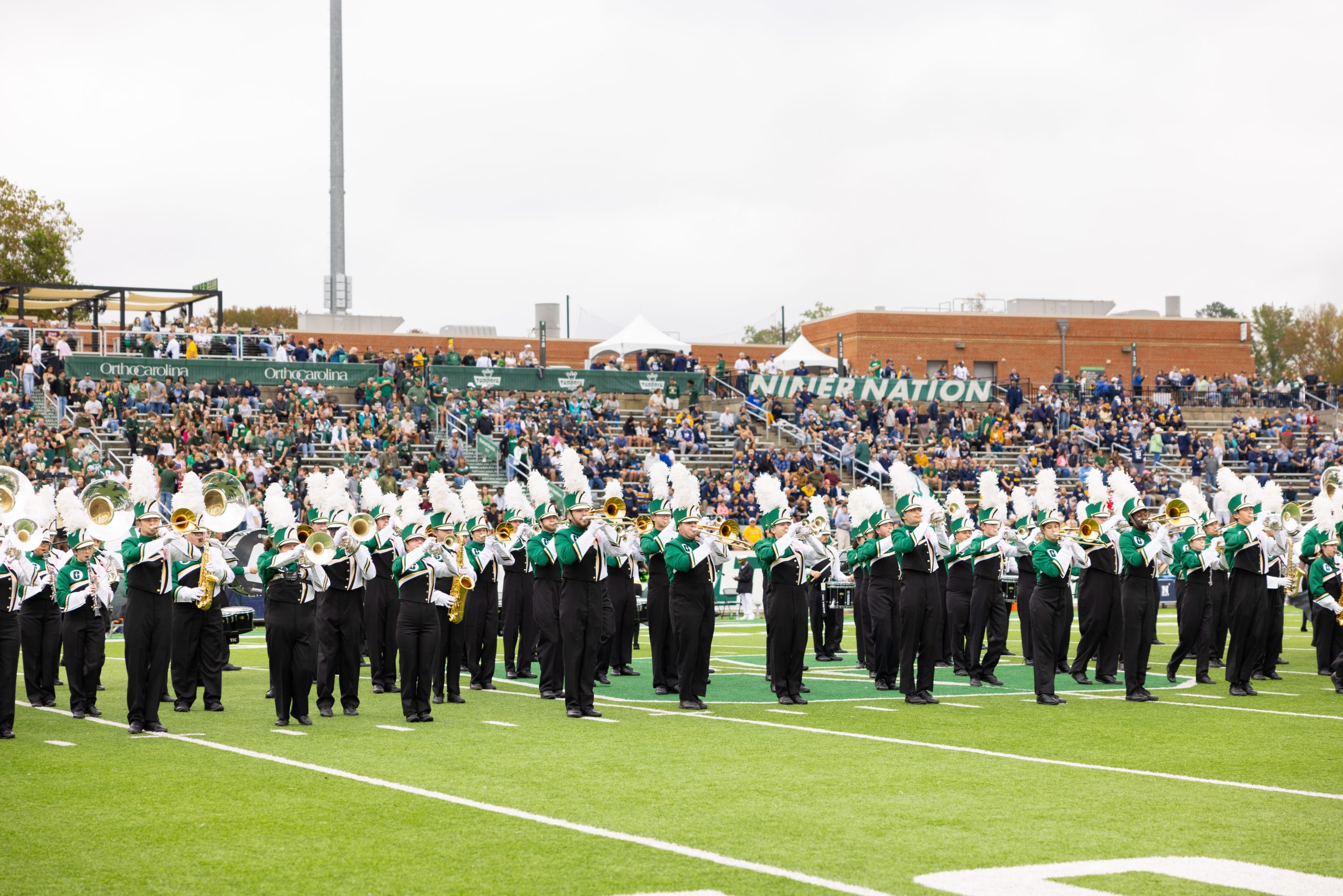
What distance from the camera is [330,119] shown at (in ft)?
130

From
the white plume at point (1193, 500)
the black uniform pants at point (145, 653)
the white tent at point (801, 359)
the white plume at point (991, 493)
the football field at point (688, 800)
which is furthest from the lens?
the white tent at point (801, 359)

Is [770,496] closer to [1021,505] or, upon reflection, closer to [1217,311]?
[1021,505]

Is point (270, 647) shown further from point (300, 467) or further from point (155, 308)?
point (155, 308)

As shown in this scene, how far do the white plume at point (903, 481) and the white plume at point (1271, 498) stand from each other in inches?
131

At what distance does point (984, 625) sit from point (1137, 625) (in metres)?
2.33

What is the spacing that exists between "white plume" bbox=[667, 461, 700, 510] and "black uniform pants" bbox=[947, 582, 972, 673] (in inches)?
145

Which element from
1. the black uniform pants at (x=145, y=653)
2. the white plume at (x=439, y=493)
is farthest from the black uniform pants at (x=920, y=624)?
the black uniform pants at (x=145, y=653)

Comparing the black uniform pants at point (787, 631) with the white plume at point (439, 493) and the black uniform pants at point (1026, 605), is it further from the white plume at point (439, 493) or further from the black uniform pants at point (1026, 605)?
the white plume at point (439, 493)

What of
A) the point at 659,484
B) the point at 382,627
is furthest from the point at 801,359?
the point at 659,484

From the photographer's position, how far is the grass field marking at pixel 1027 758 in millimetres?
8336

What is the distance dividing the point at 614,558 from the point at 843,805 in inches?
236

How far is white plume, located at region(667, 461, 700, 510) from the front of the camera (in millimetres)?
12539

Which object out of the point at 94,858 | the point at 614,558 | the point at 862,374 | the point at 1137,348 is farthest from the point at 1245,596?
the point at 1137,348

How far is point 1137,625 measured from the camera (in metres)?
13.0
